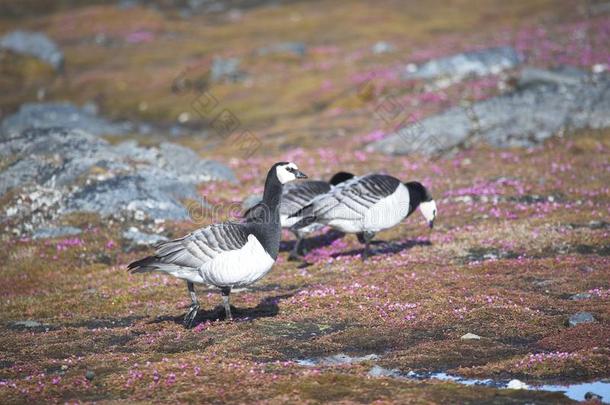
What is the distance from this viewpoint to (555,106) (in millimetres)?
43562

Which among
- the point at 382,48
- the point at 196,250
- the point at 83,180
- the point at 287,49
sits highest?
the point at 287,49

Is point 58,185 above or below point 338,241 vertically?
above

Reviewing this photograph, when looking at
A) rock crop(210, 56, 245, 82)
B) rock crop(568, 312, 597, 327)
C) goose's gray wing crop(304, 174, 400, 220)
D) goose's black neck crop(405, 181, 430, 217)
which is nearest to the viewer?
rock crop(568, 312, 597, 327)

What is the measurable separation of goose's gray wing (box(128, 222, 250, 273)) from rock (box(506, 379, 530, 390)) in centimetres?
698

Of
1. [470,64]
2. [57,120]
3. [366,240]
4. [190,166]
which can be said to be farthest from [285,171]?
[470,64]

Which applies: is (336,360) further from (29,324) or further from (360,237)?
(360,237)

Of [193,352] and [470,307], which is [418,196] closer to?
[470,307]

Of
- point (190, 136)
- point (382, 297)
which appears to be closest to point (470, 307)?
point (382, 297)

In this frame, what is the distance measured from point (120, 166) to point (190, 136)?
25.3 meters

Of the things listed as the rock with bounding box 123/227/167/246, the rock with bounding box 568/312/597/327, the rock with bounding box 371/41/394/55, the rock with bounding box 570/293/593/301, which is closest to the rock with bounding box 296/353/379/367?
the rock with bounding box 568/312/597/327

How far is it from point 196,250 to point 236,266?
1.08 metres

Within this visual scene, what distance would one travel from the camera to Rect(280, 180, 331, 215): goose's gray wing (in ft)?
80.8

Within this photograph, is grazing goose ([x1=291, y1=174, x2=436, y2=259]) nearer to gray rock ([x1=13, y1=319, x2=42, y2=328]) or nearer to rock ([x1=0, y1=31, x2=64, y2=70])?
gray rock ([x1=13, y1=319, x2=42, y2=328])

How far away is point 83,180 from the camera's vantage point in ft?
108
